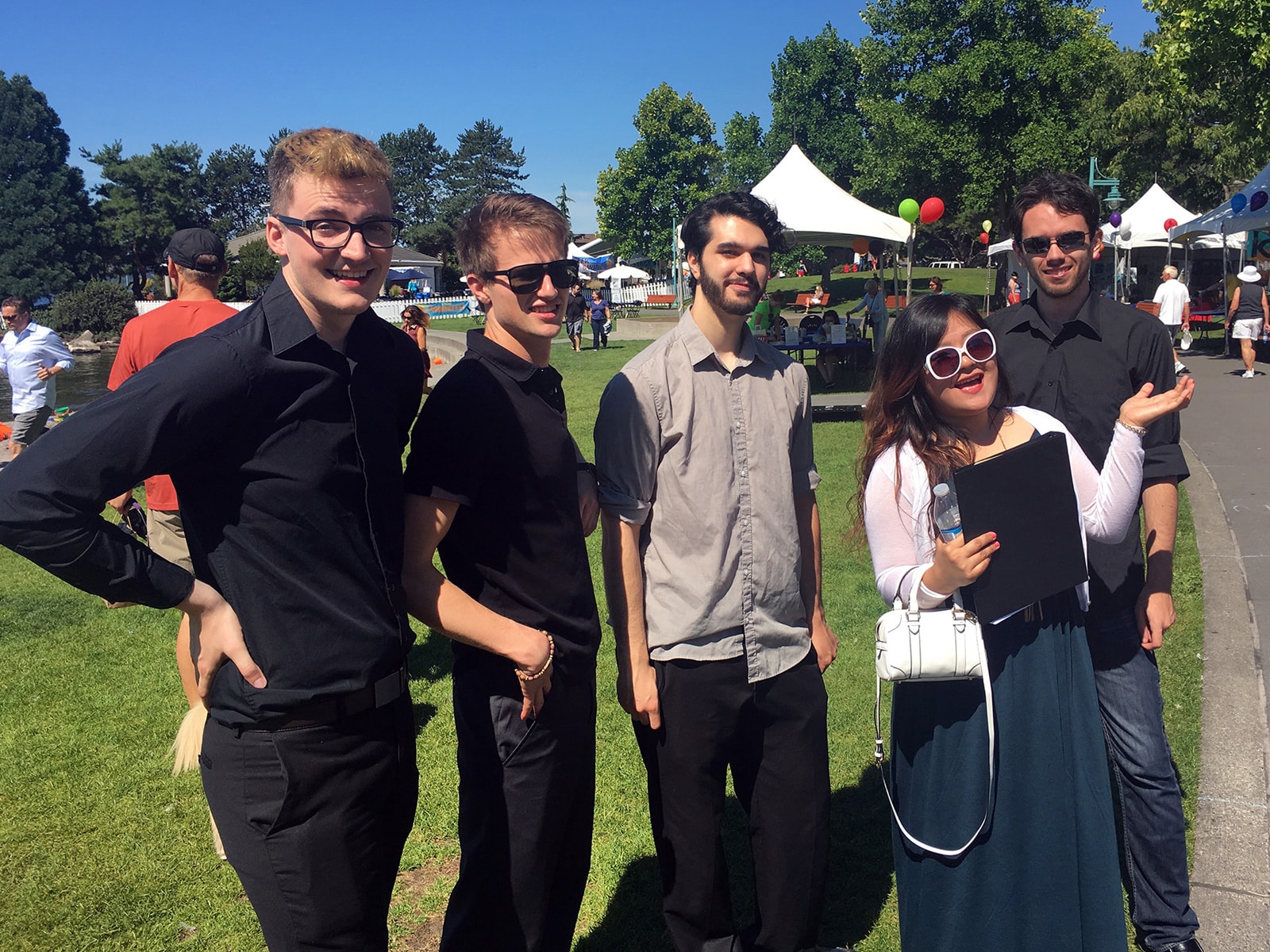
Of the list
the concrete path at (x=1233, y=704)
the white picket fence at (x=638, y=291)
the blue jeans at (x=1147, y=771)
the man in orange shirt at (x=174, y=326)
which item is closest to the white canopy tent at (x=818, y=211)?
the concrete path at (x=1233, y=704)

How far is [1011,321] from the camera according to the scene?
10.5 ft

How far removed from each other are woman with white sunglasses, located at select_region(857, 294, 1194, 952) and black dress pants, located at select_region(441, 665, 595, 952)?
0.91 metres

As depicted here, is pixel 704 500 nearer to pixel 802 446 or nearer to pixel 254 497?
pixel 802 446

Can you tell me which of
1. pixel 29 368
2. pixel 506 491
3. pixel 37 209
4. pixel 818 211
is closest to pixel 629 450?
pixel 506 491

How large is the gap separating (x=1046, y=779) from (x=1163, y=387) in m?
1.38

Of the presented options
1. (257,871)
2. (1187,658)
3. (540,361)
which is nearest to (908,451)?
(540,361)

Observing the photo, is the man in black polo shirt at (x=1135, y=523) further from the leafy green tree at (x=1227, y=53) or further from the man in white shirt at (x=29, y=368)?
the leafy green tree at (x=1227, y=53)

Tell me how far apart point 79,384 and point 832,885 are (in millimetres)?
35748

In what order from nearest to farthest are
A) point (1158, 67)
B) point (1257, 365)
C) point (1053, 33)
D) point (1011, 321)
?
point (1011, 321), point (1257, 365), point (1158, 67), point (1053, 33)

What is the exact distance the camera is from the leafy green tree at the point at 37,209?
232 feet

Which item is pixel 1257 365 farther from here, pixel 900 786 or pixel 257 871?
pixel 257 871

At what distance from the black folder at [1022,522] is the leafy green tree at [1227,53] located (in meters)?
20.1

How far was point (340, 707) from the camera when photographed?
1.97m

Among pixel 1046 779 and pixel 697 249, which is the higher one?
pixel 697 249
